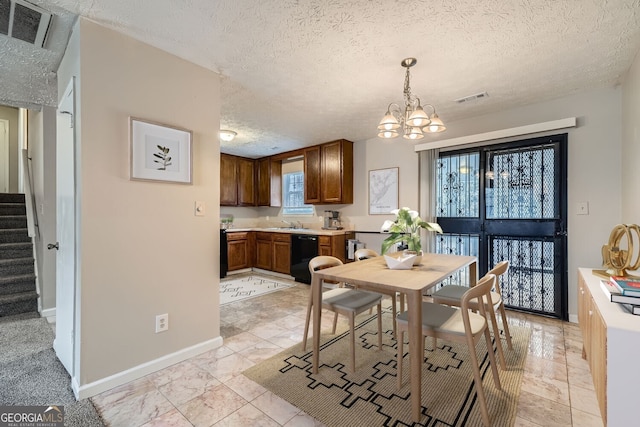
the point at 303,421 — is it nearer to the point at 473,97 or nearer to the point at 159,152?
the point at 159,152

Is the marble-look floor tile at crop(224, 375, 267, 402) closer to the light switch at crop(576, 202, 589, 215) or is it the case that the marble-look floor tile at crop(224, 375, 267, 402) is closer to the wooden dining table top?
the wooden dining table top

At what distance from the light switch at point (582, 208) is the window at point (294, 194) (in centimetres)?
396

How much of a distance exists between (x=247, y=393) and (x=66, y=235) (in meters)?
1.71

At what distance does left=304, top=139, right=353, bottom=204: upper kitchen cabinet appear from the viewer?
4.59m

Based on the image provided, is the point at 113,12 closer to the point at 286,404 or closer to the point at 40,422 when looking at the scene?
the point at 40,422

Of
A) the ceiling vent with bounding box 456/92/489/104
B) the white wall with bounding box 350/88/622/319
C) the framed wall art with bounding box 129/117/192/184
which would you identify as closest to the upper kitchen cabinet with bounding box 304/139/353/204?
the ceiling vent with bounding box 456/92/489/104

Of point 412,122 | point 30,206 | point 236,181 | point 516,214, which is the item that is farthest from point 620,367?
point 236,181

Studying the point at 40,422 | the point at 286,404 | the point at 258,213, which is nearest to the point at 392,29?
the point at 286,404

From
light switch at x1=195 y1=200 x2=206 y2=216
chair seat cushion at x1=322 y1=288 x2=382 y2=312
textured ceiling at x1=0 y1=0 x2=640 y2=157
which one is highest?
textured ceiling at x1=0 y1=0 x2=640 y2=157

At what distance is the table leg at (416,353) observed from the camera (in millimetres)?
Answer: 1539

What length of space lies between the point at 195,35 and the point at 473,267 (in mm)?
2943

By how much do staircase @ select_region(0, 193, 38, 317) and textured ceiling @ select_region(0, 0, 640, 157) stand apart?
1913 mm

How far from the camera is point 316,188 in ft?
16.1

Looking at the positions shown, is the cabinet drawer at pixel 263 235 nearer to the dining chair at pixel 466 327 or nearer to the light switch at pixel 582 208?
the dining chair at pixel 466 327
